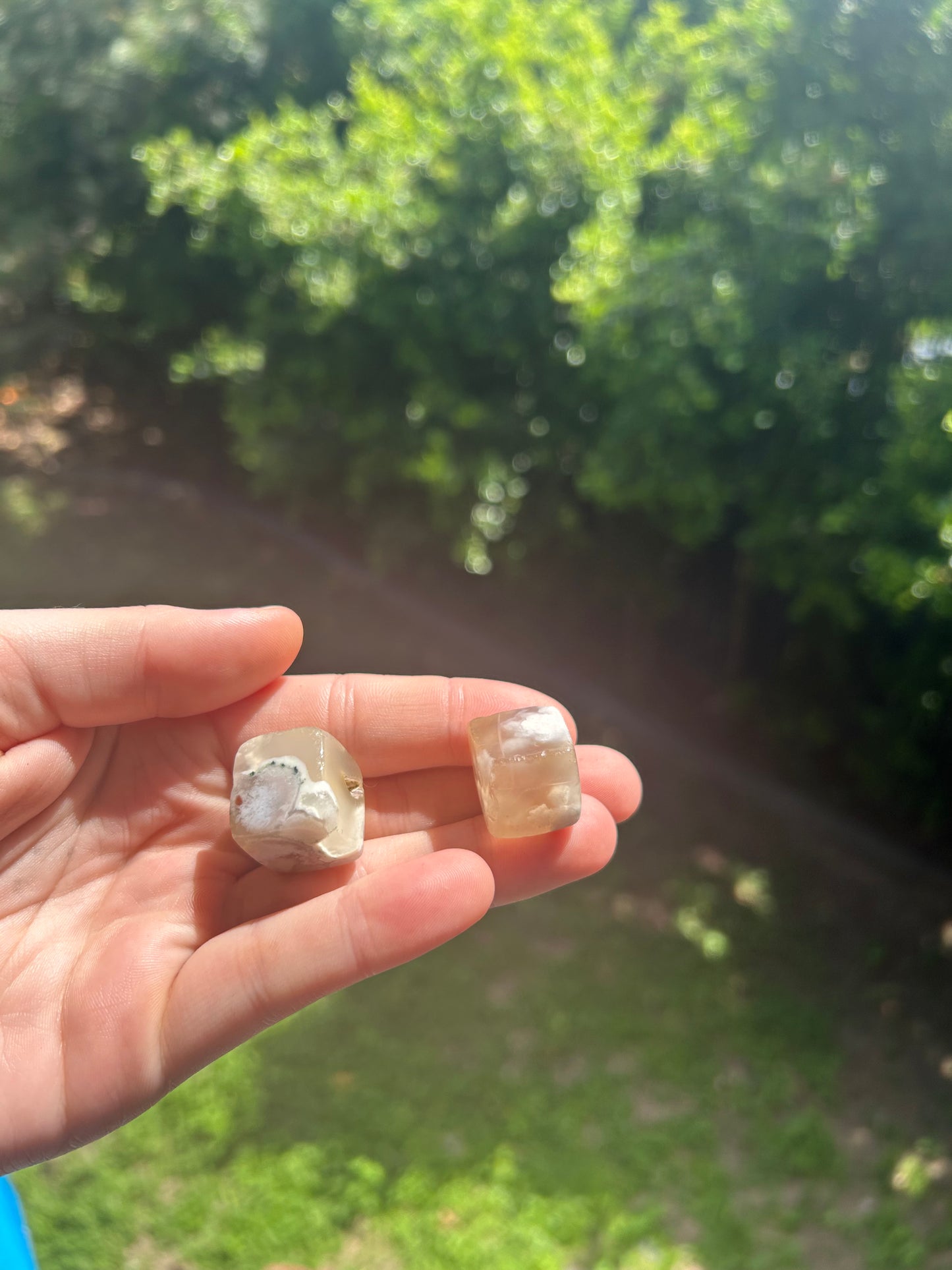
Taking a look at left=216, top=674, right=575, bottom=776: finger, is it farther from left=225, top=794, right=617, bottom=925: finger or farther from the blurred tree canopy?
the blurred tree canopy

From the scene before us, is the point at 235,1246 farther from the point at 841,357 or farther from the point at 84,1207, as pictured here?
the point at 841,357

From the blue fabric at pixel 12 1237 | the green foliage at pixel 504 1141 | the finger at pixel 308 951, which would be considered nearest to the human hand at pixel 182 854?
the finger at pixel 308 951

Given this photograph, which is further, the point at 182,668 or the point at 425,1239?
the point at 425,1239

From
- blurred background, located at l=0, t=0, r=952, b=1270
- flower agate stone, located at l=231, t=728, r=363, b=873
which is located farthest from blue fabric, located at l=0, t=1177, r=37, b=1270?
flower agate stone, located at l=231, t=728, r=363, b=873

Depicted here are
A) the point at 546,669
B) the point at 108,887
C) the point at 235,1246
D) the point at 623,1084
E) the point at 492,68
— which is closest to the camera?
the point at 108,887

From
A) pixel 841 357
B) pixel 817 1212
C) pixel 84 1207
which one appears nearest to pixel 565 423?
pixel 841 357
